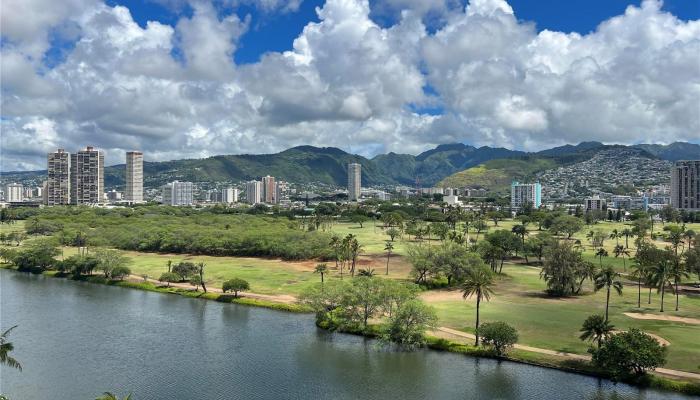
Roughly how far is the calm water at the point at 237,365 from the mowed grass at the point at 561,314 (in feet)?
31.5

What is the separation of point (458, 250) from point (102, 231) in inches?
4188

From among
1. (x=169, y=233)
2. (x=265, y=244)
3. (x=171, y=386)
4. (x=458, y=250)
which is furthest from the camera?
(x=169, y=233)

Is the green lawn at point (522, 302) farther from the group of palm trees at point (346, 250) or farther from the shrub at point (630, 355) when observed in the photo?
the shrub at point (630, 355)

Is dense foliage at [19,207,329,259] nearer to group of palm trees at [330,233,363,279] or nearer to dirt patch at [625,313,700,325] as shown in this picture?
group of palm trees at [330,233,363,279]

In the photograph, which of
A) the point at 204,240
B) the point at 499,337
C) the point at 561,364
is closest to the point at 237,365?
the point at 499,337

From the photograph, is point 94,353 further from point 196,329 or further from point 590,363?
point 590,363

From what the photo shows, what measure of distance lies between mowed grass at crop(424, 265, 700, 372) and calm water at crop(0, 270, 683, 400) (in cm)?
960

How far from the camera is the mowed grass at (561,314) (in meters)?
59.0

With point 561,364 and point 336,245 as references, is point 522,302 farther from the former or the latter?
point 336,245

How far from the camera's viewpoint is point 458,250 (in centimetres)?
9594

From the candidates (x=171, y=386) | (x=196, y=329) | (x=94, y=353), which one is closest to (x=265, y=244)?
(x=196, y=329)

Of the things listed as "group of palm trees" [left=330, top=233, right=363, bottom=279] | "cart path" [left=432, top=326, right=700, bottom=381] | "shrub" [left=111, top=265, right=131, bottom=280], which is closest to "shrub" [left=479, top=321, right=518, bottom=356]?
"cart path" [left=432, top=326, right=700, bottom=381]

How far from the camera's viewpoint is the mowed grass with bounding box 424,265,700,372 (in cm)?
5897

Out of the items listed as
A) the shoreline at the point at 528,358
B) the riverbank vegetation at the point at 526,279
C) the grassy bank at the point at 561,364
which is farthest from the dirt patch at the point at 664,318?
the grassy bank at the point at 561,364
